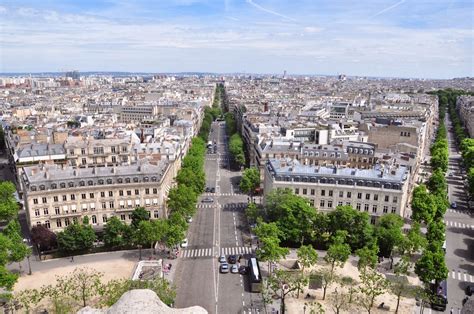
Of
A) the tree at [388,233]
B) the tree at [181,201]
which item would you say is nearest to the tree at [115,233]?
the tree at [181,201]

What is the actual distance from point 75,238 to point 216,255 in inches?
1119

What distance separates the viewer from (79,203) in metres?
84.9

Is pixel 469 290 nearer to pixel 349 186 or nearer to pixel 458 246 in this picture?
pixel 458 246

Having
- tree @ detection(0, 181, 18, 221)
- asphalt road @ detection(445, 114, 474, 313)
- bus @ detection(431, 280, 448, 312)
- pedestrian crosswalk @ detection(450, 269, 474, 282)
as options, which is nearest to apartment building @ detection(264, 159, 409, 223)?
asphalt road @ detection(445, 114, 474, 313)

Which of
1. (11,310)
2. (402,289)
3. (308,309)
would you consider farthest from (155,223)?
(402,289)

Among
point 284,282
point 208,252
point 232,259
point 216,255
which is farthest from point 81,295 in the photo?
point 284,282

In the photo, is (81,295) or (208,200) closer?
(81,295)

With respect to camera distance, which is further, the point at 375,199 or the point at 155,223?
the point at 375,199

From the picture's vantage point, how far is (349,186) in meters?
88.7

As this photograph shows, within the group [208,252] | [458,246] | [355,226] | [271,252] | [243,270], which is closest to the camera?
[271,252]

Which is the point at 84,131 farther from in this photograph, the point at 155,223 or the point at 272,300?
the point at 272,300

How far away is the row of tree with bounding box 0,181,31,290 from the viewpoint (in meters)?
58.7

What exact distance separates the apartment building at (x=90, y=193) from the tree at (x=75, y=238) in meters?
9.11

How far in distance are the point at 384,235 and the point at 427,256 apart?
13.6m
